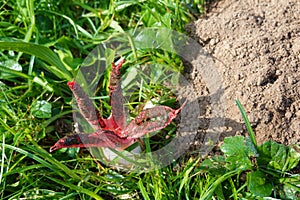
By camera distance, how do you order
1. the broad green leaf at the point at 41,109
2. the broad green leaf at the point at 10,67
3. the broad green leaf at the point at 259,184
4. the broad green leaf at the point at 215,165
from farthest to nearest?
the broad green leaf at the point at 10,67 → the broad green leaf at the point at 41,109 → the broad green leaf at the point at 215,165 → the broad green leaf at the point at 259,184

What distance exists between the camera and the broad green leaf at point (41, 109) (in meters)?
2.26

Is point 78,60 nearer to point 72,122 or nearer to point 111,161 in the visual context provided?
point 72,122

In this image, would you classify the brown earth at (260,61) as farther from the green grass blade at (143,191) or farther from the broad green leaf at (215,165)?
the green grass blade at (143,191)

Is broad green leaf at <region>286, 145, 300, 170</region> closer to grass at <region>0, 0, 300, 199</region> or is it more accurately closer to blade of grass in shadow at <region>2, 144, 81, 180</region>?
grass at <region>0, 0, 300, 199</region>

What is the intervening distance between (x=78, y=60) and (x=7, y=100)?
39 centimetres

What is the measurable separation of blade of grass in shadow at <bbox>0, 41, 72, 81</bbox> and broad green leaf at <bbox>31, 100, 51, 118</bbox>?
6.3 inches

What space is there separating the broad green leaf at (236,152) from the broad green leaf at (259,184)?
0.04 meters

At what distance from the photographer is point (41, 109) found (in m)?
2.27

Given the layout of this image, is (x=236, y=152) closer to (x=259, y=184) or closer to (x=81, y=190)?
(x=259, y=184)

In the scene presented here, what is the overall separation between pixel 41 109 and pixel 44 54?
25cm

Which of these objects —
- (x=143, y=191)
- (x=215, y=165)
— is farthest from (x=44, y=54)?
(x=215, y=165)

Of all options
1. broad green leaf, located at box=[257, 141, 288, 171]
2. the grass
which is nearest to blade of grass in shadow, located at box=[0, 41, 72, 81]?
the grass

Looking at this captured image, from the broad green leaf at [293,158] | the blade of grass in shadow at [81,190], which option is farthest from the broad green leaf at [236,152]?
the blade of grass in shadow at [81,190]

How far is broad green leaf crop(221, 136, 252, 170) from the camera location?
1943mm
